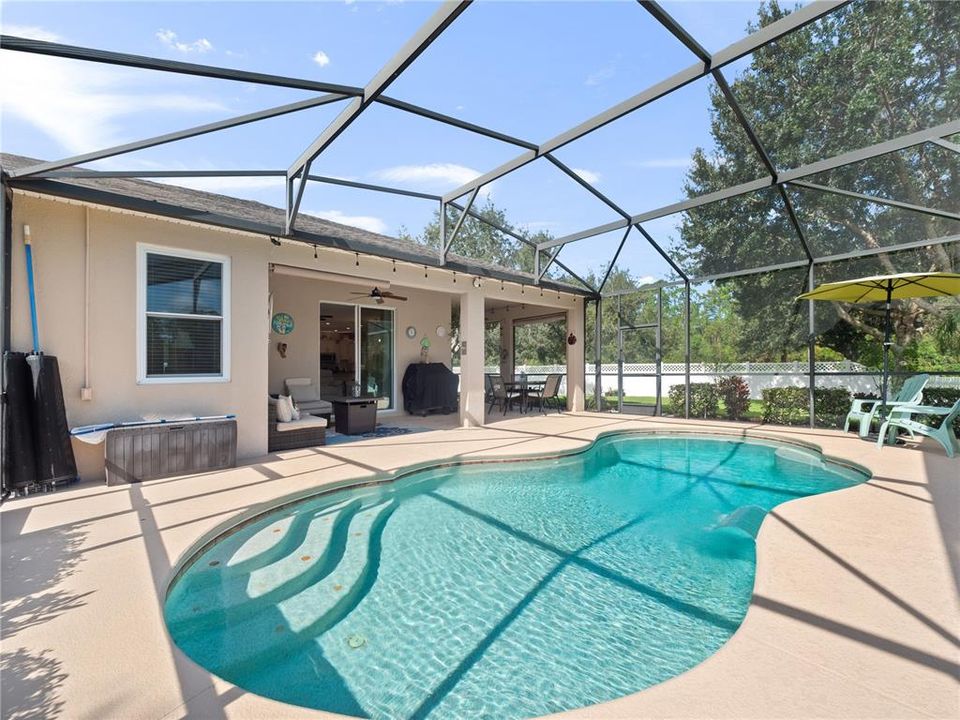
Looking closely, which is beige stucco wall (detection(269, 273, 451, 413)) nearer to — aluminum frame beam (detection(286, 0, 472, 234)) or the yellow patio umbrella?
aluminum frame beam (detection(286, 0, 472, 234))

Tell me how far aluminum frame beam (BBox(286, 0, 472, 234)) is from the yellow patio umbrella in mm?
6397

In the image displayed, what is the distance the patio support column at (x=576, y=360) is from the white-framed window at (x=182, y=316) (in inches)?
321

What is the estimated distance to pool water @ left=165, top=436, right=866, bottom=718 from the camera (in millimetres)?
2090

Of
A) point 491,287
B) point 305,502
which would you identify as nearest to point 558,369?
point 491,287

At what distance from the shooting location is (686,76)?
4578 millimetres

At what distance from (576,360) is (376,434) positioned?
5862 mm

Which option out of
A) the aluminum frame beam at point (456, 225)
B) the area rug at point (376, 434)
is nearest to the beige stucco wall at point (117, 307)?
the area rug at point (376, 434)

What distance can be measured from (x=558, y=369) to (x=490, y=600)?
14.4 metres

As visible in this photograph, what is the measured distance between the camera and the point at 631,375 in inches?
471

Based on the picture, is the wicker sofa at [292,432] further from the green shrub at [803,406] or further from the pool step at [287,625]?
the green shrub at [803,406]

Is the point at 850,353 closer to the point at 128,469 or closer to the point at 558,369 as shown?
the point at 558,369

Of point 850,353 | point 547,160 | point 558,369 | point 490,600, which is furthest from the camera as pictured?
point 558,369

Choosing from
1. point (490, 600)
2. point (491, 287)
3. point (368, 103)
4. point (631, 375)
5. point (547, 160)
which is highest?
point (547, 160)

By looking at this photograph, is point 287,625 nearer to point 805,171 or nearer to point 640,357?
point 805,171
